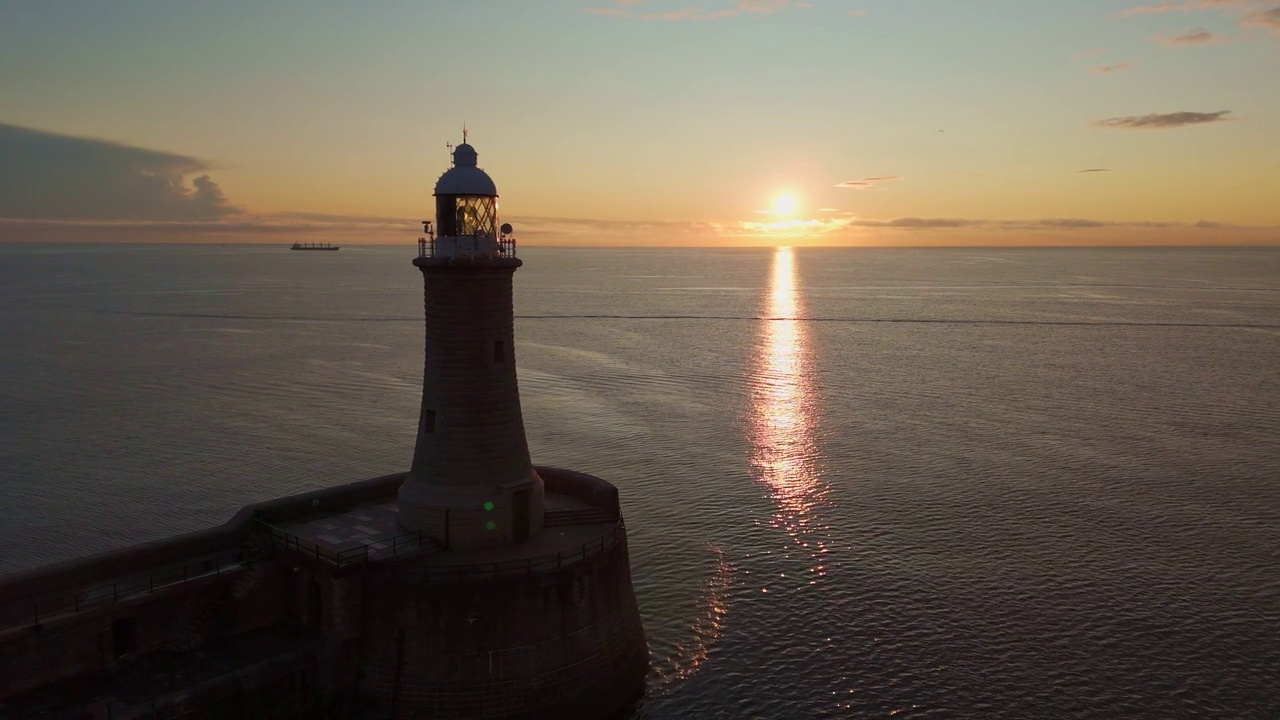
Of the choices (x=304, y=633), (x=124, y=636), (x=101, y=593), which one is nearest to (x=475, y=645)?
(x=304, y=633)

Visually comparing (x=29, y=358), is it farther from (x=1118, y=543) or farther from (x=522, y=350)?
(x=1118, y=543)

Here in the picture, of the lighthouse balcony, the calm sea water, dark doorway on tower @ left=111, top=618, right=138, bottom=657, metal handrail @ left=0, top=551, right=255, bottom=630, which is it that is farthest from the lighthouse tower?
the calm sea water

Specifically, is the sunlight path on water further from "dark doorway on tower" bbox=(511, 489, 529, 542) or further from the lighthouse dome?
the lighthouse dome

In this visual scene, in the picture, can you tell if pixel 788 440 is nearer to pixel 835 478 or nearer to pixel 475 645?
pixel 835 478

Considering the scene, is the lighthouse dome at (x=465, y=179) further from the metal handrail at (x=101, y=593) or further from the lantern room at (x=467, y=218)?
the metal handrail at (x=101, y=593)

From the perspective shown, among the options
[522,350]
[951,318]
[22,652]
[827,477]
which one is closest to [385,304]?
[522,350]

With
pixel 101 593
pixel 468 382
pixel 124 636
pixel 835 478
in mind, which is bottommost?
pixel 835 478

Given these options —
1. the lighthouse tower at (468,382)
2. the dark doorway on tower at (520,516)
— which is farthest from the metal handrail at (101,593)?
the dark doorway on tower at (520,516)
